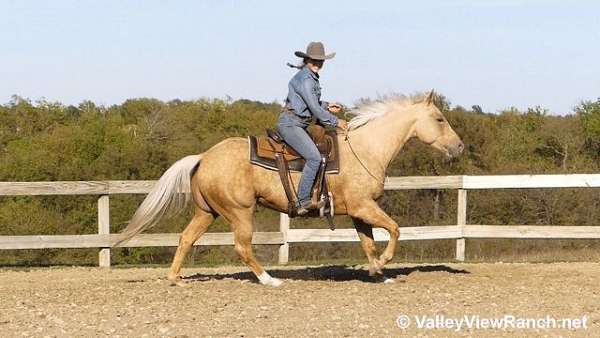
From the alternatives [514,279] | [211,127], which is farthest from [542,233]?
[211,127]

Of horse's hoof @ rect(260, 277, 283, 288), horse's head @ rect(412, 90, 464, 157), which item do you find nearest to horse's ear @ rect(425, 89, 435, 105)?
horse's head @ rect(412, 90, 464, 157)

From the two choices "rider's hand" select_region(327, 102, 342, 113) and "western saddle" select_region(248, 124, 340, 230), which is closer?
"western saddle" select_region(248, 124, 340, 230)

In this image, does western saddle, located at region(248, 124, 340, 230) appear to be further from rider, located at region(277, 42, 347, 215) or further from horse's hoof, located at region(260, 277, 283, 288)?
horse's hoof, located at region(260, 277, 283, 288)

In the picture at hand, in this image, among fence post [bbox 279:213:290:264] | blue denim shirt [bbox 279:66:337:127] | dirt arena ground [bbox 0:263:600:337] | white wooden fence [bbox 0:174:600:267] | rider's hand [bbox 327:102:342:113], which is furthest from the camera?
fence post [bbox 279:213:290:264]

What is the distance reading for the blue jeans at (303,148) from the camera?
9.25 meters

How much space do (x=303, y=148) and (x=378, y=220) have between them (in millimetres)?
1102

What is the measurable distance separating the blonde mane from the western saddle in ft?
2.23

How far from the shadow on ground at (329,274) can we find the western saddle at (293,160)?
1.18 metres

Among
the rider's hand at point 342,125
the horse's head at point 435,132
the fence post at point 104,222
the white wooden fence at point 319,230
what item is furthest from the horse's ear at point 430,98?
the fence post at point 104,222

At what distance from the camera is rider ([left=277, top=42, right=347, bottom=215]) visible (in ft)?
30.3

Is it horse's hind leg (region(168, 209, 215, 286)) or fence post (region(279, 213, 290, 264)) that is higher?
horse's hind leg (region(168, 209, 215, 286))

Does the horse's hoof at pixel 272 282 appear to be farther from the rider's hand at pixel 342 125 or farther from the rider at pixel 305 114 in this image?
the rider's hand at pixel 342 125

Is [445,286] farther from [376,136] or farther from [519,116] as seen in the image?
[519,116]

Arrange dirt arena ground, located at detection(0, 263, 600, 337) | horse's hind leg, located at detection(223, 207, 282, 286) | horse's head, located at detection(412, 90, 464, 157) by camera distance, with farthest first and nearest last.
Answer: horse's head, located at detection(412, 90, 464, 157)
horse's hind leg, located at detection(223, 207, 282, 286)
dirt arena ground, located at detection(0, 263, 600, 337)
